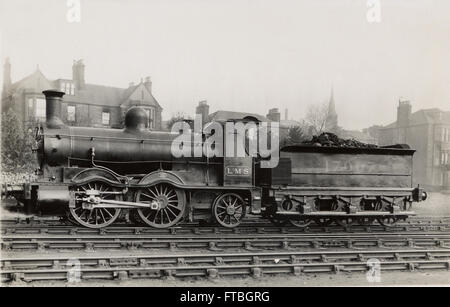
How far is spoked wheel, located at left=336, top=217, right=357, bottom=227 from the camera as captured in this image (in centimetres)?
1279

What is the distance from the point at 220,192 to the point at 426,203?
50.7ft

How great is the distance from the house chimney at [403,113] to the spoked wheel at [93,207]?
2183 cm

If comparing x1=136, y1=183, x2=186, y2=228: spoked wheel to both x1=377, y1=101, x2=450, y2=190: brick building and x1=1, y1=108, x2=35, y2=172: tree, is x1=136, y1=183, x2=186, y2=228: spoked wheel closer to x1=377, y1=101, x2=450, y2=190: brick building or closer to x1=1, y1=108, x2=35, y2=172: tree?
x1=1, y1=108, x2=35, y2=172: tree

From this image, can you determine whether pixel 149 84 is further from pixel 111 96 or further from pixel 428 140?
pixel 428 140

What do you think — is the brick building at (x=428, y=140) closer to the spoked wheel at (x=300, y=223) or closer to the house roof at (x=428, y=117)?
the house roof at (x=428, y=117)

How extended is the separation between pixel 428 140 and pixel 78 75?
81.0 feet

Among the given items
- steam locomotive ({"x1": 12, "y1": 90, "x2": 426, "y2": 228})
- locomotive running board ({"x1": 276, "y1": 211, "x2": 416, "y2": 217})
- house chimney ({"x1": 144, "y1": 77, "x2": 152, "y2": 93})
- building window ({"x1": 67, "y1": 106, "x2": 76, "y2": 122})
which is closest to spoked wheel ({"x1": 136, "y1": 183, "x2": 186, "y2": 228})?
steam locomotive ({"x1": 12, "y1": 90, "x2": 426, "y2": 228})

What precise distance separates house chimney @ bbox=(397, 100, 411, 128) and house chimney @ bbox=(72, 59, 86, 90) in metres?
22.2

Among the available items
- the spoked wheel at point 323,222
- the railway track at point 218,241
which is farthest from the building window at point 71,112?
the spoked wheel at point 323,222

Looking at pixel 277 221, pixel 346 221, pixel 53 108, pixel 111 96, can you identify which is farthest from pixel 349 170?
pixel 111 96

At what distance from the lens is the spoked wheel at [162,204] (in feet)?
35.3
